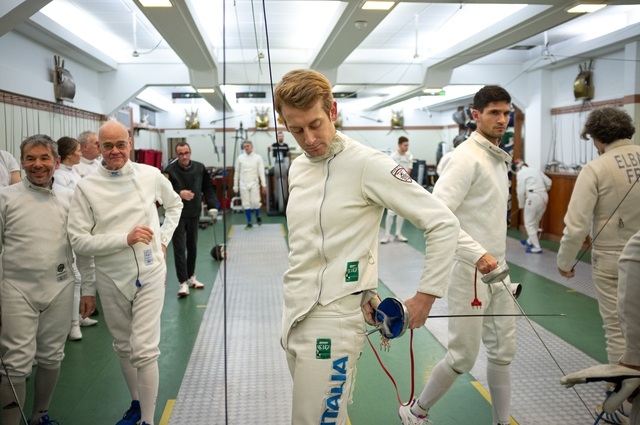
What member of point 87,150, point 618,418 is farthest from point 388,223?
point 618,418

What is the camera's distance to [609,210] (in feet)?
9.64

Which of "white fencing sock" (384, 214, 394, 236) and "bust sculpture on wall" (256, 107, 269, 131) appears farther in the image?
"bust sculpture on wall" (256, 107, 269, 131)

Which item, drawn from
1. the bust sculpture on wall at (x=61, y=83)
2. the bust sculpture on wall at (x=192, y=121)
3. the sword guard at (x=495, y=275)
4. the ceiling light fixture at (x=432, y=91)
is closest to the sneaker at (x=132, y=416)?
the sword guard at (x=495, y=275)

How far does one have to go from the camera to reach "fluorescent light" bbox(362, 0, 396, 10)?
4.93 m

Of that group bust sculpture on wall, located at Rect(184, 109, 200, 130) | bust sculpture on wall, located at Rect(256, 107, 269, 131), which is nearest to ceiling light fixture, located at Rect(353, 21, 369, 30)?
bust sculpture on wall, located at Rect(256, 107, 269, 131)

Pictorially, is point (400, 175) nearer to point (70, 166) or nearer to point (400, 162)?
point (70, 166)

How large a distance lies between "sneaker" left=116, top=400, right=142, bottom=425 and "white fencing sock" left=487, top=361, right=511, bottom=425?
187cm

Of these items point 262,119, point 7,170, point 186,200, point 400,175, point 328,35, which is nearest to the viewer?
point 400,175

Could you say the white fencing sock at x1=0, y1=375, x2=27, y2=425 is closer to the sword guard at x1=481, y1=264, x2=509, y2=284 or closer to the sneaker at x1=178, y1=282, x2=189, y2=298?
the sword guard at x1=481, y1=264, x2=509, y2=284

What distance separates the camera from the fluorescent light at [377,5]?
4930 mm

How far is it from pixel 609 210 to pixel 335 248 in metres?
2.06

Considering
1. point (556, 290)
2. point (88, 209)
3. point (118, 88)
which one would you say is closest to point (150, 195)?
point (88, 209)

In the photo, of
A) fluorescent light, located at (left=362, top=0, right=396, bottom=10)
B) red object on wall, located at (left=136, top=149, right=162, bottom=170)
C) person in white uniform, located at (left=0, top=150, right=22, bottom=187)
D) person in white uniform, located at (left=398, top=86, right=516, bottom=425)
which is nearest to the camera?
person in white uniform, located at (left=398, top=86, right=516, bottom=425)

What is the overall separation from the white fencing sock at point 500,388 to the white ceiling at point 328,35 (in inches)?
115
